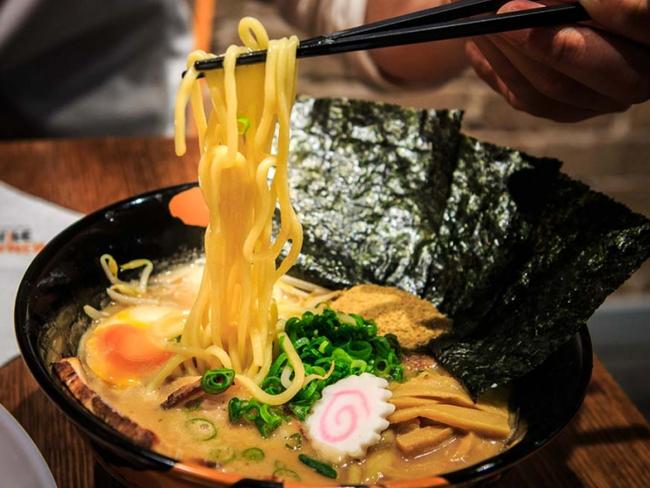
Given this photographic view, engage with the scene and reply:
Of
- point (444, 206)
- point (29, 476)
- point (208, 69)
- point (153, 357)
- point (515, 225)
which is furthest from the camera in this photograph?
point (444, 206)

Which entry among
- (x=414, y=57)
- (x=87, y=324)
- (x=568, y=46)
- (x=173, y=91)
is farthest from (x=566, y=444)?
(x=173, y=91)

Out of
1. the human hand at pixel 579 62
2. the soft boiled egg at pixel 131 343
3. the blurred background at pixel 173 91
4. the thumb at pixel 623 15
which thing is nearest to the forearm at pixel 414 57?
the blurred background at pixel 173 91

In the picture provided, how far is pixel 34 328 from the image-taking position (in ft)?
3.73

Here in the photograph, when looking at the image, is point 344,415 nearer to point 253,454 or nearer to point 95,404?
point 253,454

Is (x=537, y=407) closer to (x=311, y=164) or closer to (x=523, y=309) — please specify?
(x=523, y=309)

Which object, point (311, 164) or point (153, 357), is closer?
point (153, 357)

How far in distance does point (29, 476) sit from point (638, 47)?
3.49 feet

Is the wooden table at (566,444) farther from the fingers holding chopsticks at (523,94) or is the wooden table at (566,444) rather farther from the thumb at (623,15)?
the thumb at (623,15)

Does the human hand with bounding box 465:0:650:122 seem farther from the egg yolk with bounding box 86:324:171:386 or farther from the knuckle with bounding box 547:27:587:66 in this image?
the egg yolk with bounding box 86:324:171:386

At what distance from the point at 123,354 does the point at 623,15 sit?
0.96 metres

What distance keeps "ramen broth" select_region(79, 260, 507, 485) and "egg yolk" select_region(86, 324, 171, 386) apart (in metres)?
0.02

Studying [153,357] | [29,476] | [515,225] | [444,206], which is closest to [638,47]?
[515,225]

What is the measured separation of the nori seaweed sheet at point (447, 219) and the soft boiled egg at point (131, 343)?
0.31m

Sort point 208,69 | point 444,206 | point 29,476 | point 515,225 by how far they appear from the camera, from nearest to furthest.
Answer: point 29,476, point 208,69, point 515,225, point 444,206
